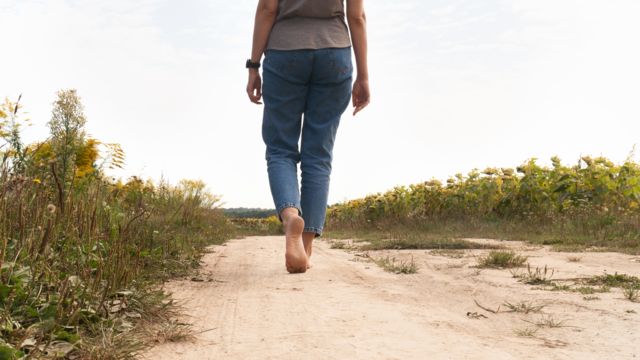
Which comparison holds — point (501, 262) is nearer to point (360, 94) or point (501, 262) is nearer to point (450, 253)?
point (450, 253)

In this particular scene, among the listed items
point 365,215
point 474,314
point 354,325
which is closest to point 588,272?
point 474,314

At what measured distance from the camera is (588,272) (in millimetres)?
3898

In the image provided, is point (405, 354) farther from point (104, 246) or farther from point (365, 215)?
point (365, 215)

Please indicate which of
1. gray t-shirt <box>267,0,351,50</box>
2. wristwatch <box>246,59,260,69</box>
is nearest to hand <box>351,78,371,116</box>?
gray t-shirt <box>267,0,351,50</box>

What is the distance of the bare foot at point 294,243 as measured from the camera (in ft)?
11.6

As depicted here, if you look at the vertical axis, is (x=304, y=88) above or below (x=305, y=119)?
above

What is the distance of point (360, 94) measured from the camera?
14.0ft

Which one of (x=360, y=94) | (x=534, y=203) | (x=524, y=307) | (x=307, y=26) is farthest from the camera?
(x=534, y=203)

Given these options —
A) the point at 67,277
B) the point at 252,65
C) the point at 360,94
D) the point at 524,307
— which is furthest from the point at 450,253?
the point at 67,277

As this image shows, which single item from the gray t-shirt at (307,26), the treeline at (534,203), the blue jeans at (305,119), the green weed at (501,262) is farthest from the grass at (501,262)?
the treeline at (534,203)

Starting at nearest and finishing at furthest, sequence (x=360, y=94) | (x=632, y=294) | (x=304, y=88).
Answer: (x=632, y=294)
(x=304, y=88)
(x=360, y=94)

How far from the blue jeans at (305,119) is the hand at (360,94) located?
7.8 inches

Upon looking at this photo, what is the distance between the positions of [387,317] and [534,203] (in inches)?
312

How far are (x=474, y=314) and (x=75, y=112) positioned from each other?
389 cm
